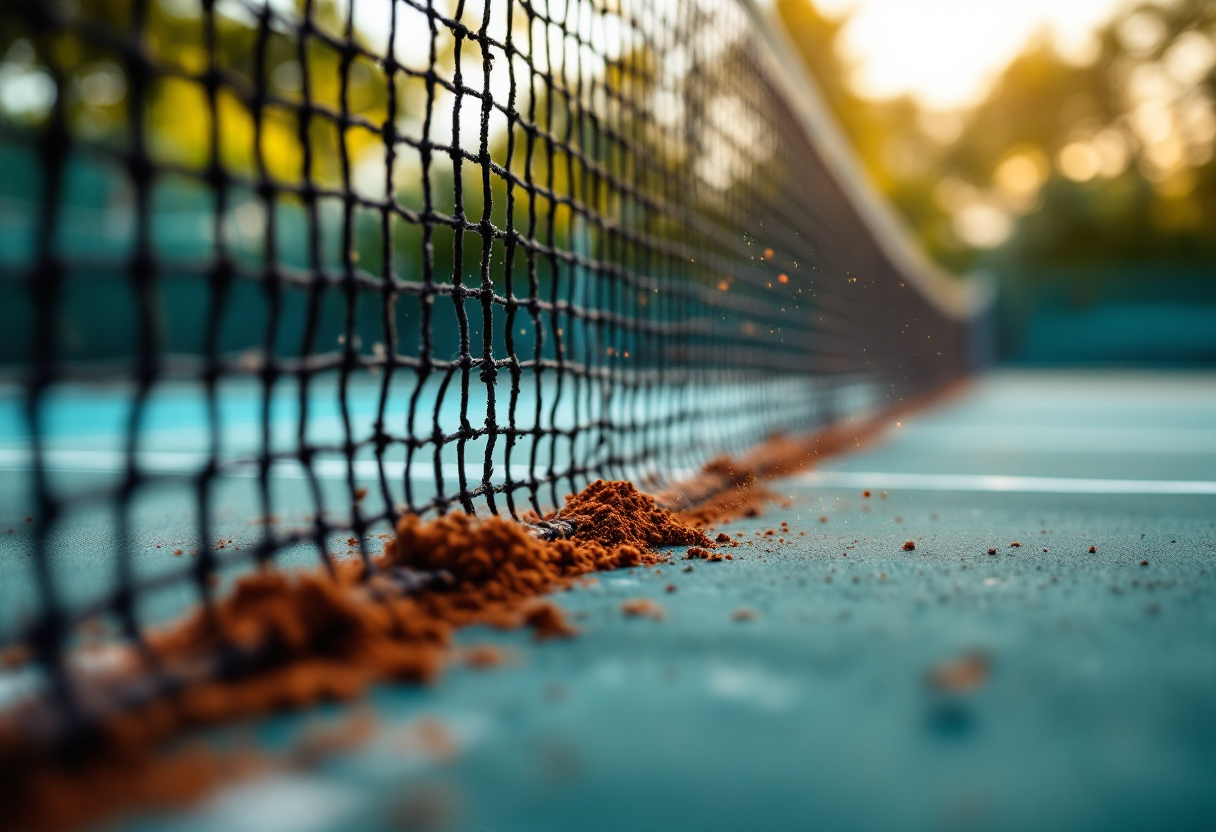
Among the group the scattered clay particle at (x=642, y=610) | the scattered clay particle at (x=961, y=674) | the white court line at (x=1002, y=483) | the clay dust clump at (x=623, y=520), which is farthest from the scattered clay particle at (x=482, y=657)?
the white court line at (x=1002, y=483)

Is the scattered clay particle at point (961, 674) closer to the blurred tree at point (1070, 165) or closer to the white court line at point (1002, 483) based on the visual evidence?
the white court line at point (1002, 483)

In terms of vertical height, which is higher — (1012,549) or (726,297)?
(726,297)

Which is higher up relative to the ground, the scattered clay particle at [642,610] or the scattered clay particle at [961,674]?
the scattered clay particle at [642,610]

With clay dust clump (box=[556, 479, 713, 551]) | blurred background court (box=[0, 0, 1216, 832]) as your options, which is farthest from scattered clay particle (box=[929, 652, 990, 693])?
clay dust clump (box=[556, 479, 713, 551])

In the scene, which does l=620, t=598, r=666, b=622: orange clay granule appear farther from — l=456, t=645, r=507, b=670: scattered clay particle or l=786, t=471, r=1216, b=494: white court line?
l=786, t=471, r=1216, b=494: white court line

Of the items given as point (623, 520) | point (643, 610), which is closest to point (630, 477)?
point (623, 520)

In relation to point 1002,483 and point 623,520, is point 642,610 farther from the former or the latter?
point 1002,483

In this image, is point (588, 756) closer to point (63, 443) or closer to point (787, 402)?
point (787, 402)

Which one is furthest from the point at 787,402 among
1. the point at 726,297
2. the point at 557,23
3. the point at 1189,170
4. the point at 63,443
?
the point at 1189,170
